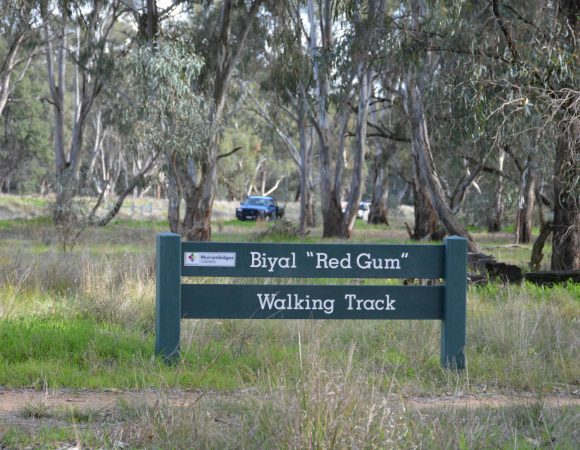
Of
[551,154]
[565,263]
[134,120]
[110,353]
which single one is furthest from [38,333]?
[134,120]

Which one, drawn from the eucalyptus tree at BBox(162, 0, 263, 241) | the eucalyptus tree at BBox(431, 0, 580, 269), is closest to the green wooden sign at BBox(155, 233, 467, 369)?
the eucalyptus tree at BBox(431, 0, 580, 269)

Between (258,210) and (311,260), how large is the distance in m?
38.1

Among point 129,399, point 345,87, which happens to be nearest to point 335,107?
→ point 345,87

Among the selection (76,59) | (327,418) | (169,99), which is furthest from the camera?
(76,59)

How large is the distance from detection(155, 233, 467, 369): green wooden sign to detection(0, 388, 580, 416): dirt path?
28.3 inches

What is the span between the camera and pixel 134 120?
69.6 ft

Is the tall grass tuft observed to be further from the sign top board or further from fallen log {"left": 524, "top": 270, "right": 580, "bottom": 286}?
fallen log {"left": 524, "top": 270, "right": 580, "bottom": 286}

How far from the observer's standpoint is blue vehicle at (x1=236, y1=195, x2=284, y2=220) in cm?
4484

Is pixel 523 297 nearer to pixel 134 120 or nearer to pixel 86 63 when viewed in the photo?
pixel 134 120

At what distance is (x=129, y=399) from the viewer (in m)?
5.83

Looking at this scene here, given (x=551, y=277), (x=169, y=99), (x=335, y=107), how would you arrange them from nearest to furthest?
(x=551, y=277), (x=169, y=99), (x=335, y=107)

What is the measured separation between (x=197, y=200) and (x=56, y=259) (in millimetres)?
10726

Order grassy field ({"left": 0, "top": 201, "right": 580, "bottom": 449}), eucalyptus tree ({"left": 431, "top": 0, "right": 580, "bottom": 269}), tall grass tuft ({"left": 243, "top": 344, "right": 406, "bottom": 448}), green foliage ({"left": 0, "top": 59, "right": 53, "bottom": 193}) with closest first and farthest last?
1. tall grass tuft ({"left": 243, "top": 344, "right": 406, "bottom": 448})
2. grassy field ({"left": 0, "top": 201, "right": 580, "bottom": 449})
3. eucalyptus tree ({"left": 431, "top": 0, "right": 580, "bottom": 269})
4. green foliage ({"left": 0, "top": 59, "right": 53, "bottom": 193})

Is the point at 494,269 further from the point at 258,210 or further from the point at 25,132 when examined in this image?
the point at 25,132
